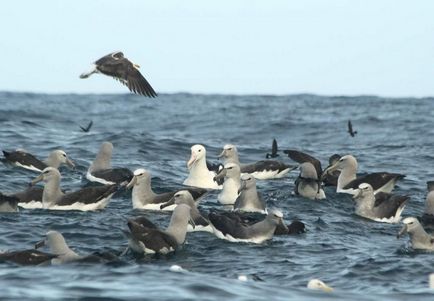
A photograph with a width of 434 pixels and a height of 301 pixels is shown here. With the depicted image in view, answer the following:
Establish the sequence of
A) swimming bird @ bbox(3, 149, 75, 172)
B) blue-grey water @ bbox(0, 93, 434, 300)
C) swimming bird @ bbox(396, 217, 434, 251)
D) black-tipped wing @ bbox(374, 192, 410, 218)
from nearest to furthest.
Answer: blue-grey water @ bbox(0, 93, 434, 300) → swimming bird @ bbox(396, 217, 434, 251) → black-tipped wing @ bbox(374, 192, 410, 218) → swimming bird @ bbox(3, 149, 75, 172)

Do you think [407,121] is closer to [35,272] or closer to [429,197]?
[429,197]

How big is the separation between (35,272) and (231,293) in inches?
101

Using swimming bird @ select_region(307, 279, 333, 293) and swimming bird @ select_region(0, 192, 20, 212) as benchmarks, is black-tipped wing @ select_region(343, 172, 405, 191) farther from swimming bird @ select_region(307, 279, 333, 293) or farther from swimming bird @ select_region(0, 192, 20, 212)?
swimming bird @ select_region(307, 279, 333, 293)

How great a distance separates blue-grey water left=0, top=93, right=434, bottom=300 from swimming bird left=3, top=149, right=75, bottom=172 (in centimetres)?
22

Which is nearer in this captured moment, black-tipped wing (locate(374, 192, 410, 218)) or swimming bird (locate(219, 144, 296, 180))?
black-tipped wing (locate(374, 192, 410, 218))

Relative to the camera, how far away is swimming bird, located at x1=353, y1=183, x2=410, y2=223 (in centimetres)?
2153

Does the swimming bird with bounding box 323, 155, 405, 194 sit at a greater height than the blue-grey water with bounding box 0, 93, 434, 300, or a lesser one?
greater

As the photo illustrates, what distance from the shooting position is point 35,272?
1540 centimetres

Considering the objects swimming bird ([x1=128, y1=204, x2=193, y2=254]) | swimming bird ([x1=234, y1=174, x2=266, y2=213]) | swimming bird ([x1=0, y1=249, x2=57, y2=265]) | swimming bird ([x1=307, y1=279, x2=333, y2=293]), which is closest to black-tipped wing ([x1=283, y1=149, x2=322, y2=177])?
swimming bird ([x1=234, y1=174, x2=266, y2=213])

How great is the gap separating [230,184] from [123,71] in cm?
369

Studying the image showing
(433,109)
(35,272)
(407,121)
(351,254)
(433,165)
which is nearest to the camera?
(35,272)

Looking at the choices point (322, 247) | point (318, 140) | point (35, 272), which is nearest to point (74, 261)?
point (35, 272)

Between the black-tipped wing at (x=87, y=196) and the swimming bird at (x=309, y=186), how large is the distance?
3802 mm

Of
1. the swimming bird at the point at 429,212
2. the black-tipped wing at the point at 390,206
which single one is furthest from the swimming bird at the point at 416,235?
the black-tipped wing at the point at 390,206
